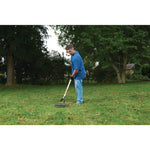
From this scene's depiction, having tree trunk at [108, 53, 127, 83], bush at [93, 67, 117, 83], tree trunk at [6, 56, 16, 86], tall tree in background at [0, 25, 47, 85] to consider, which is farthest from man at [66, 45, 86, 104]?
tree trunk at [108, 53, 127, 83]

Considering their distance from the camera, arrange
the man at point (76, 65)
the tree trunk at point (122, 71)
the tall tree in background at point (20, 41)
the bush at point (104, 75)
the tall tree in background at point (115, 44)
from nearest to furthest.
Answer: the man at point (76, 65), the tall tree in background at point (20, 41), the tall tree in background at point (115, 44), the tree trunk at point (122, 71), the bush at point (104, 75)

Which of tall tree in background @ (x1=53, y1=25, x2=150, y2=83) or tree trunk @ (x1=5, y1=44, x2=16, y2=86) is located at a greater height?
tall tree in background @ (x1=53, y1=25, x2=150, y2=83)

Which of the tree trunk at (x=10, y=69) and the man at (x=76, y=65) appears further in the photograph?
the tree trunk at (x=10, y=69)

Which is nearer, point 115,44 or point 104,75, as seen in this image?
point 115,44

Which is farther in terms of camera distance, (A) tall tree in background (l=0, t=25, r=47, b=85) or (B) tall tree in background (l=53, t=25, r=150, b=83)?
(B) tall tree in background (l=53, t=25, r=150, b=83)

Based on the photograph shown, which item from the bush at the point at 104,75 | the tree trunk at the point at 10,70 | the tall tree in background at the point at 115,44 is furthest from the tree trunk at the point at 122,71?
the tree trunk at the point at 10,70

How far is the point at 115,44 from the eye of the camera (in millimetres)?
15594

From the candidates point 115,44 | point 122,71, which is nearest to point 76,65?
point 115,44

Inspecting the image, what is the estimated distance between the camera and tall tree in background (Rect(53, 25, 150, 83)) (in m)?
16.1

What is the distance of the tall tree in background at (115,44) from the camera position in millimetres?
16078

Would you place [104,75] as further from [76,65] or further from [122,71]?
[76,65]

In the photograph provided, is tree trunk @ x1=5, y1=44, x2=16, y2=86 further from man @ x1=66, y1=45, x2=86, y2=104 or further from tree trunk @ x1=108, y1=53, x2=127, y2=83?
man @ x1=66, y1=45, x2=86, y2=104

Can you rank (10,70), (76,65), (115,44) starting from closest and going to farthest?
(76,65), (115,44), (10,70)

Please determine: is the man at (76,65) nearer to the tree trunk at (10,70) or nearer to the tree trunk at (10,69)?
the tree trunk at (10,70)
